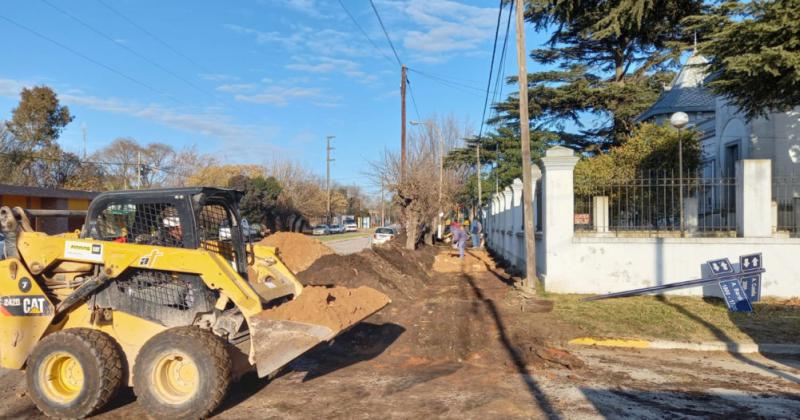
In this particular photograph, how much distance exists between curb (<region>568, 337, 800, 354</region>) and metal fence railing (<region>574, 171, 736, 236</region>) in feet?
14.9

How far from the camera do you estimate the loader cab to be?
5883 mm

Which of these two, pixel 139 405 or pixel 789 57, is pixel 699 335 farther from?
pixel 139 405

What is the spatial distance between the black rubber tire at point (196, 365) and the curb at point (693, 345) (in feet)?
18.4

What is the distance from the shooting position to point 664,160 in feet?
61.5

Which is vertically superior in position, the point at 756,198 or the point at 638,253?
the point at 756,198

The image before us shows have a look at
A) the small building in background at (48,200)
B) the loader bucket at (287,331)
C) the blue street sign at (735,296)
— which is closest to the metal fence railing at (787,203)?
the blue street sign at (735,296)

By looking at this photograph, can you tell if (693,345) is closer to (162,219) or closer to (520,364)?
(520,364)

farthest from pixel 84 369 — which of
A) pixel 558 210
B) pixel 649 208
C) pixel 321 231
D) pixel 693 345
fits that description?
pixel 321 231

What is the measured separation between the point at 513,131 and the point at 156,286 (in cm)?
3808

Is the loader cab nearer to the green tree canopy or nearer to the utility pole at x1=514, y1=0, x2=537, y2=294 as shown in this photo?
the utility pole at x1=514, y1=0, x2=537, y2=294

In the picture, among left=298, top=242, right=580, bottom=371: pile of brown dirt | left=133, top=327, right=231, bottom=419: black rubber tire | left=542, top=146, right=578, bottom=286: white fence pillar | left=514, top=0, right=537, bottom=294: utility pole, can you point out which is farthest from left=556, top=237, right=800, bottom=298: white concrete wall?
left=133, top=327, right=231, bottom=419: black rubber tire

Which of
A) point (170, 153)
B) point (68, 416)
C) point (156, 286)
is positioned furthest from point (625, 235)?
point (170, 153)

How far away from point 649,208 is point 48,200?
29.7m

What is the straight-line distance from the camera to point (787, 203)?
12820 millimetres
